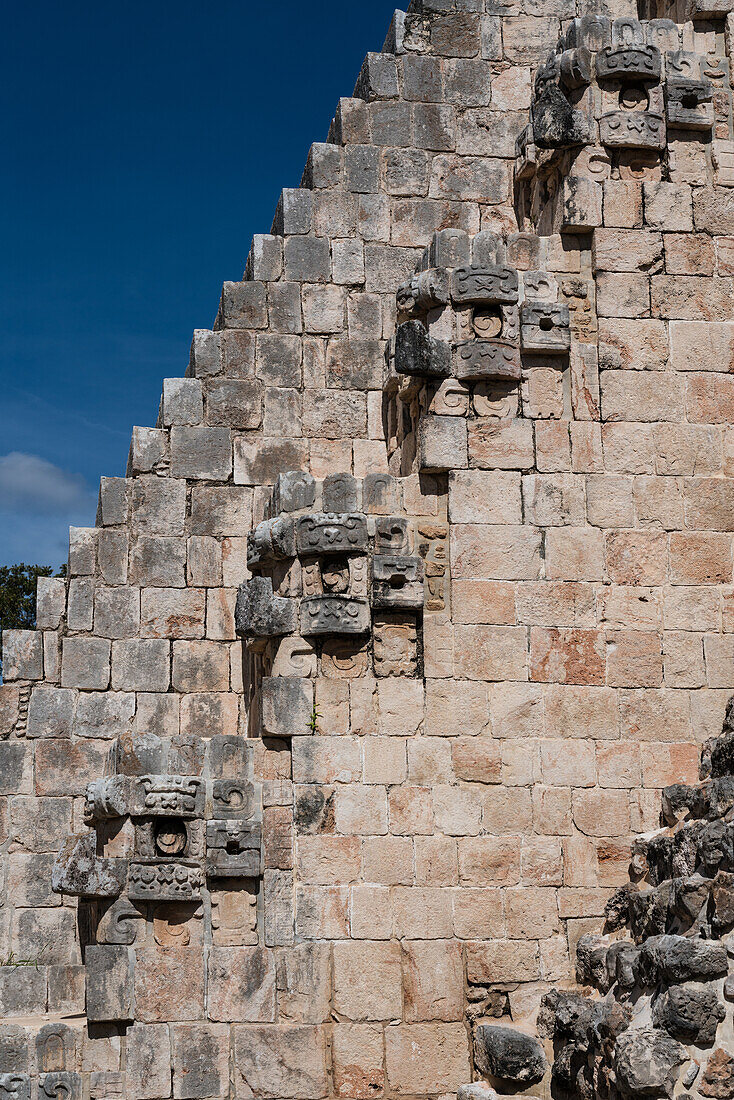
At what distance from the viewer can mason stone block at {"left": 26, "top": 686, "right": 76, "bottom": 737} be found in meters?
13.6

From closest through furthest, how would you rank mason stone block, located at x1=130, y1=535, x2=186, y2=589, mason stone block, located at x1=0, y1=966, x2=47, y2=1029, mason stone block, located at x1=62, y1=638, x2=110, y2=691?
mason stone block, located at x1=0, y1=966, x2=47, y2=1029 → mason stone block, located at x1=62, y1=638, x2=110, y2=691 → mason stone block, located at x1=130, y1=535, x2=186, y2=589

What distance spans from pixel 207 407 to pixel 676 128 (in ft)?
15.6

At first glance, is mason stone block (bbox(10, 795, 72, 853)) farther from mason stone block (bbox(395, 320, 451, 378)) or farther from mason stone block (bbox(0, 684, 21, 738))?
mason stone block (bbox(395, 320, 451, 378))

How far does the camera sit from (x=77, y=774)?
13.5m

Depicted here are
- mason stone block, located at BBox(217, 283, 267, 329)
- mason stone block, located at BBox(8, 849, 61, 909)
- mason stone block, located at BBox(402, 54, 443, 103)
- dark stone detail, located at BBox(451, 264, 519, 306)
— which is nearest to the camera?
dark stone detail, located at BBox(451, 264, 519, 306)

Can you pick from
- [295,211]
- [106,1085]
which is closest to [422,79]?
[295,211]

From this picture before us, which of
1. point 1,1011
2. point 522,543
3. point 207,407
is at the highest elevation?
point 207,407

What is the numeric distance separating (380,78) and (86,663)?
20.1 feet

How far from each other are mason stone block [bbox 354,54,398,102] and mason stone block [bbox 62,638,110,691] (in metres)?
5.74

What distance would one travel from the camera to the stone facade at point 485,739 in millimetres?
9836

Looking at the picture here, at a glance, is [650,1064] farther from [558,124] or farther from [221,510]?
[221,510]

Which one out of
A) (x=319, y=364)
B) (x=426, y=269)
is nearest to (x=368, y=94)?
(x=319, y=364)

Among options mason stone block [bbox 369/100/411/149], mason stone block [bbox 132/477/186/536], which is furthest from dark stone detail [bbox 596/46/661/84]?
mason stone block [bbox 132/477/186/536]

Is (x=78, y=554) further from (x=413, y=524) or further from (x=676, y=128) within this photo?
(x=676, y=128)
